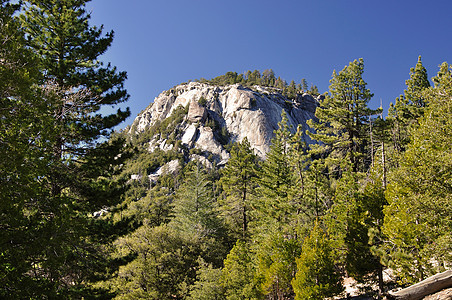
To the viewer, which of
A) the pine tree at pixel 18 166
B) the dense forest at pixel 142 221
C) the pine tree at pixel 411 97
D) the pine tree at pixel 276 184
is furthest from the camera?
the pine tree at pixel 411 97

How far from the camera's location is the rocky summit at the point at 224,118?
338ft

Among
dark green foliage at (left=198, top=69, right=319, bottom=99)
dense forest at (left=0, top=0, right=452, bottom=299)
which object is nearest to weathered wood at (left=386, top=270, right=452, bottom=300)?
dense forest at (left=0, top=0, right=452, bottom=299)

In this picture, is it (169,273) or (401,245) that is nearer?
(401,245)

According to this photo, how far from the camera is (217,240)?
28312 millimetres

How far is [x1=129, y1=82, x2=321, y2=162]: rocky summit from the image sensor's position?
10300 centimetres

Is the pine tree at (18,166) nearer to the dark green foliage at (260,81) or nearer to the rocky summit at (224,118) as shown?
the rocky summit at (224,118)

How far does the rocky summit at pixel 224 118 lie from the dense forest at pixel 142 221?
247 feet

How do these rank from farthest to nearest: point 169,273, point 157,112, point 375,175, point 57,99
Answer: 1. point 157,112
2. point 169,273
3. point 375,175
4. point 57,99

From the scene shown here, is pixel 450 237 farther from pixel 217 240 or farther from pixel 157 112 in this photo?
pixel 157 112

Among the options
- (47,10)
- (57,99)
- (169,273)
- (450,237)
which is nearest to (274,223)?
(169,273)

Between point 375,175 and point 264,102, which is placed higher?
point 264,102

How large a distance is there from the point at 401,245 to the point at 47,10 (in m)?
16.2

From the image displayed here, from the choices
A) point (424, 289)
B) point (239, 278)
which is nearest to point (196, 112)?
point (239, 278)

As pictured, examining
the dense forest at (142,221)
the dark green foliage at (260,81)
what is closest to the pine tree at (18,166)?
the dense forest at (142,221)
